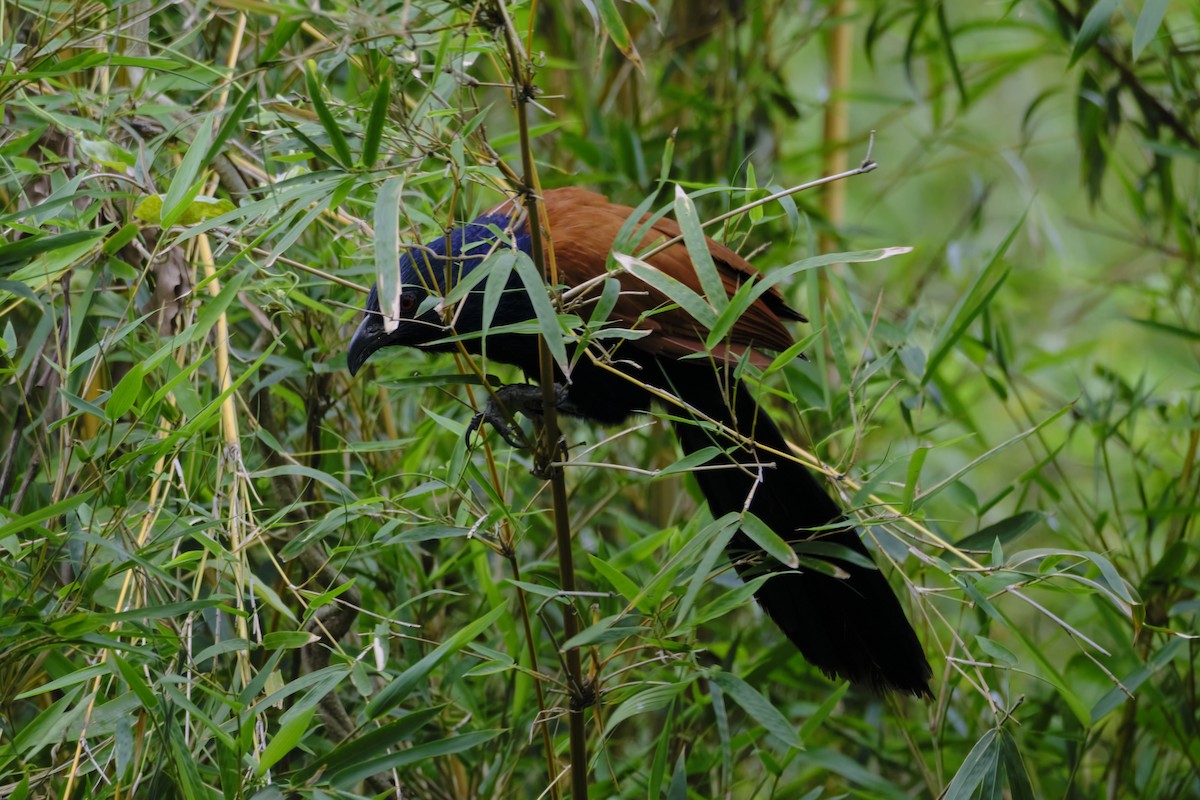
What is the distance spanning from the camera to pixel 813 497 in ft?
6.05

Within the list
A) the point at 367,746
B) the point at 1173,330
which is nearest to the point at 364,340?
the point at 367,746

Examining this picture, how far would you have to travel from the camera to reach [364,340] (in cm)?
178

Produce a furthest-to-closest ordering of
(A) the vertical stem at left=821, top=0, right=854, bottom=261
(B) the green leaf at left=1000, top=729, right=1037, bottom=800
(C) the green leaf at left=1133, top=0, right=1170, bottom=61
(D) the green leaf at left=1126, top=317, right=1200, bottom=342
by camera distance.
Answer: (A) the vertical stem at left=821, top=0, right=854, bottom=261 < (D) the green leaf at left=1126, top=317, right=1200, bottom=342 < (C) the green leaf at left=1133, top=0, right=1170, bottom=61 < (B) the green leaf at left=1000, top=729, right=1037, bottom=800

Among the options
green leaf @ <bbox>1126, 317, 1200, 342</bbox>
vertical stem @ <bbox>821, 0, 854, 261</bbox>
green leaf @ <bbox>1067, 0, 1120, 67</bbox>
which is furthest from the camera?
vertical stem @ <bbox>821, 0, 854, 261</bbox>

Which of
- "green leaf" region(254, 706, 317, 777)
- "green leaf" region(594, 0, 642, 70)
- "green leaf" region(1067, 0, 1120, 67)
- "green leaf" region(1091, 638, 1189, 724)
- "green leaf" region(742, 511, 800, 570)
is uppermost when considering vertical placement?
"green leaf" region(1067, 0, 1120, 67)

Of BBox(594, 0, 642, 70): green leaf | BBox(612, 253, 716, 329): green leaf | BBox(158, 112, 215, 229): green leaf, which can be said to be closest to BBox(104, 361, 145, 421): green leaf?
BBox(158, 112, 215, 229): green leaf

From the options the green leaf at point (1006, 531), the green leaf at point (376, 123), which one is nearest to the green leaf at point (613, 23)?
the green leaf at point (376, 123)

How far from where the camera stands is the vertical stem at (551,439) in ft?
3.64

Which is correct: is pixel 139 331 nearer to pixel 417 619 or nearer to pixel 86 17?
pixel 86 17

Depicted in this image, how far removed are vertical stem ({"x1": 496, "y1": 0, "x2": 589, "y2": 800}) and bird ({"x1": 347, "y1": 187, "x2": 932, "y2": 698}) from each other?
34 cm

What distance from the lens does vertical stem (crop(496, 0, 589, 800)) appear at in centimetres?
111

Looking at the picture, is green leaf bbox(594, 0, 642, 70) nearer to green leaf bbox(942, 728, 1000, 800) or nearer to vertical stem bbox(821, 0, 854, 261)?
green leaf bbox(942, 728, 1000, 800)

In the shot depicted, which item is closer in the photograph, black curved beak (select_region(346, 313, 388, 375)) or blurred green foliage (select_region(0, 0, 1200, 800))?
blurred green foliage (select_region(0, 0, 1200, 800))

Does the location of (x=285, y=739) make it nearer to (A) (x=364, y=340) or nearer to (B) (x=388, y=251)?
(B) (x=388, y=251)
